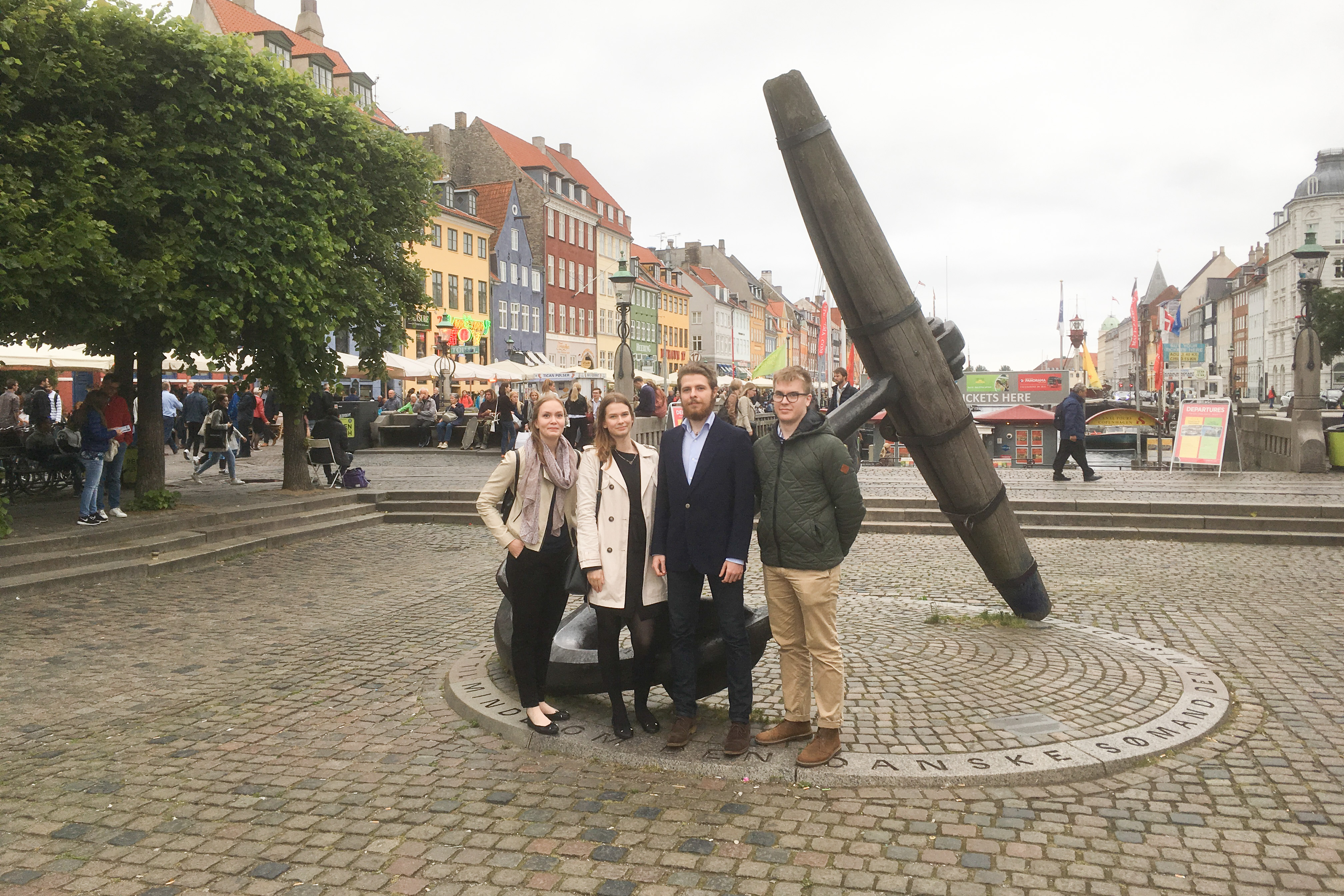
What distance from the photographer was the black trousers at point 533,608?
4.79 m

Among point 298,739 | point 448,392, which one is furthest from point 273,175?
point 448,392

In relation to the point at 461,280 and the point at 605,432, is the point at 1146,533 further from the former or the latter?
the point at 461,280

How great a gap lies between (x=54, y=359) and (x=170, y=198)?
9.67m

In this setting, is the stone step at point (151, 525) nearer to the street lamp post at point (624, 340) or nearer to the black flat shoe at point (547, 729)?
the street lamp post at point (624, 340)

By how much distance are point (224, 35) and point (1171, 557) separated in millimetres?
12742

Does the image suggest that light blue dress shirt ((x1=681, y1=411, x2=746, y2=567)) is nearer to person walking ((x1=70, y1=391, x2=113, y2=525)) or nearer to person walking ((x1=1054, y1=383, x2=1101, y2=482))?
person walking ((x1=70, y1=391, x2=113, y2=525))

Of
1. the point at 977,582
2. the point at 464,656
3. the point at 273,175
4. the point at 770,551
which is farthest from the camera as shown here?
the point at 273,175

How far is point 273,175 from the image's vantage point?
12.4m

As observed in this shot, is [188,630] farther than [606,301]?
No

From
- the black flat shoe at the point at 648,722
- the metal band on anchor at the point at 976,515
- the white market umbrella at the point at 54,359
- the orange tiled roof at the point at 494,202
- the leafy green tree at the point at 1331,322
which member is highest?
the orange tiled roof at the point at 494,202

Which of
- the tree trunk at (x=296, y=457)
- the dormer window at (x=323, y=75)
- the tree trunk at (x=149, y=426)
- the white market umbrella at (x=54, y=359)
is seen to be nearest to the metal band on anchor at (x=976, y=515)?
the tree trunk at (x=149, y=426)

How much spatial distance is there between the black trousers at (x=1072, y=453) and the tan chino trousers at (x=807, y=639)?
1319 centimetres

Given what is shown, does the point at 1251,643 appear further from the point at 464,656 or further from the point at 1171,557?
the point at 464,656

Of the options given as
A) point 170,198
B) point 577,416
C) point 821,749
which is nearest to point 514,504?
point 821,749
